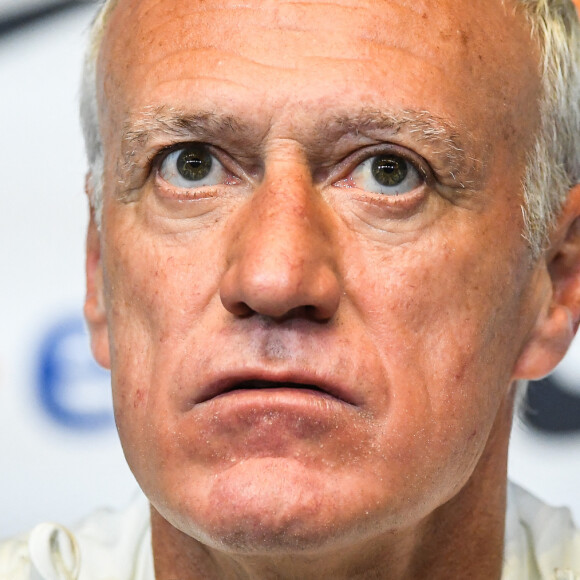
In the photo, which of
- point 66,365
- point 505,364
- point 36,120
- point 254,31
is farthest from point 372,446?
point 36,120

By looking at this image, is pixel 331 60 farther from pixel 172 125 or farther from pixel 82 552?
pixel 82 552

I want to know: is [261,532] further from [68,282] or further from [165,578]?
[68,282]

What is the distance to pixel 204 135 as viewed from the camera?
1586 millimetres

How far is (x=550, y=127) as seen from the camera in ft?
5.74

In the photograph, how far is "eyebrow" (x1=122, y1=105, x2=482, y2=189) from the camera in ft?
5.01

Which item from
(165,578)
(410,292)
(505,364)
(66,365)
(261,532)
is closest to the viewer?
(261,532)

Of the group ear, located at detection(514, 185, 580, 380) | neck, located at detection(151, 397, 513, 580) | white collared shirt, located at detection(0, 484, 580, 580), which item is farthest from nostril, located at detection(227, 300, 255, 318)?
white collared shirt, located at detection(0, 484, 580, 580)

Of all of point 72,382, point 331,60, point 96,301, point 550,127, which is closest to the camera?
point 331,60

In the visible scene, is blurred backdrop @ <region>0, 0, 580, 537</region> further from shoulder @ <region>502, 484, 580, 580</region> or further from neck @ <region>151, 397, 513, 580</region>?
neck @ <region>151, 397, 513, 580</region>

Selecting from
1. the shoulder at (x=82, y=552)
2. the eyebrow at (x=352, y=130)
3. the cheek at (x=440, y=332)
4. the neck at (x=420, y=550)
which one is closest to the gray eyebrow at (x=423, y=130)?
the eyebrow at (x=352, y=130)

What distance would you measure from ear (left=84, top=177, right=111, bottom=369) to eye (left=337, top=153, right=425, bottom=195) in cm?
50

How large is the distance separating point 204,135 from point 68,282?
111 centimetres

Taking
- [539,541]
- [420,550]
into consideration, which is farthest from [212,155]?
[539,541]

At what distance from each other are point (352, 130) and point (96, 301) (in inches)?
23.9
